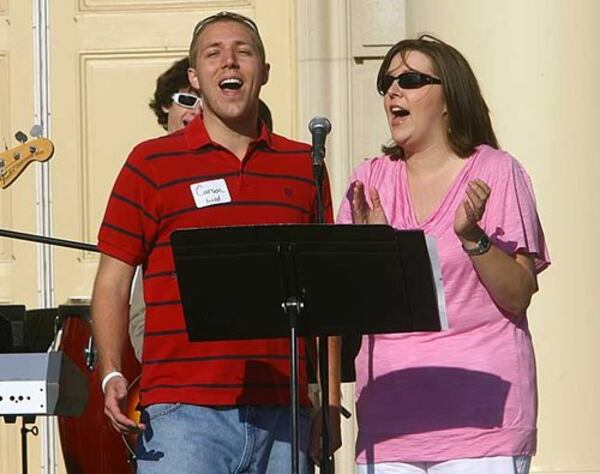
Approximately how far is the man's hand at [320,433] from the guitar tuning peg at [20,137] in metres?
3.51

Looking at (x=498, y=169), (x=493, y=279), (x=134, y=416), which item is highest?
(x=498, y=169)

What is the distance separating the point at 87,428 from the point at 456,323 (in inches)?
81.5

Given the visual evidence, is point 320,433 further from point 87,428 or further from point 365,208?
point 87,428

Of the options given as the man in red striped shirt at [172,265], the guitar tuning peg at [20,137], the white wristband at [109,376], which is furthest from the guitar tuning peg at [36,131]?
the white wristband at [109,376]

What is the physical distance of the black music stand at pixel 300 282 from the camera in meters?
4.16

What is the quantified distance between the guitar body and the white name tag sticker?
332cm

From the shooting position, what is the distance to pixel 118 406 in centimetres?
440

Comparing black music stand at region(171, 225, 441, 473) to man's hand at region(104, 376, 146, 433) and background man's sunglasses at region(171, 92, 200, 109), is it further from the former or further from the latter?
background man's sunglasses at region(171, 92, 200, 109)

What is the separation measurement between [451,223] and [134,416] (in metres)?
1.76

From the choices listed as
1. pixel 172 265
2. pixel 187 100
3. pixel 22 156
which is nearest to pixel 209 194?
pixel 172 265

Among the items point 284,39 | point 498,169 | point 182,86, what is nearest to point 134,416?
point 182,86

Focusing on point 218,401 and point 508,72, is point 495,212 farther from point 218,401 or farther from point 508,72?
point 508,72

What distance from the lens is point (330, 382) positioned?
4.58 meters

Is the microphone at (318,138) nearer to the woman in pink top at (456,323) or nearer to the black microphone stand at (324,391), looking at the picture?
the black microphone stand at (324,391)
